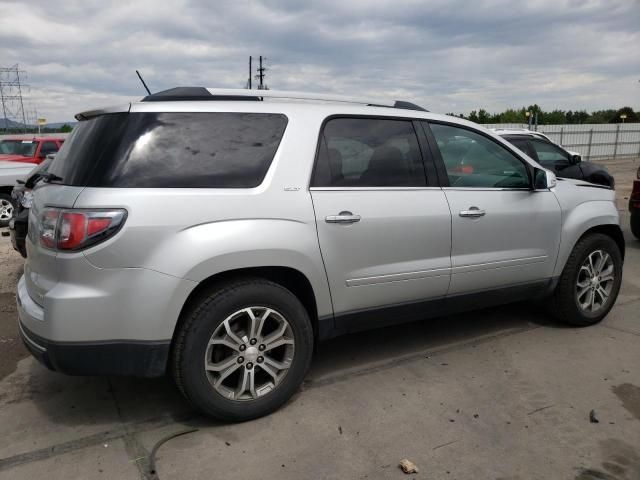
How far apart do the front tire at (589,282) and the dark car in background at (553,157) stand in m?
4.68

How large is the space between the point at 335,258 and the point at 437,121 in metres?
1.35

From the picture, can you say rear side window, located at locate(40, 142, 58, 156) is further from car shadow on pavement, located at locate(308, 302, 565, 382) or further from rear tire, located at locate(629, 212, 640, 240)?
rear tire, located at locate(629, 212, 640, 240)

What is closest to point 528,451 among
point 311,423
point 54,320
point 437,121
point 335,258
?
point 311,423

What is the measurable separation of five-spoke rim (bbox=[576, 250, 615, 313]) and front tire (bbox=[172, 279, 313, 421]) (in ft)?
8.47

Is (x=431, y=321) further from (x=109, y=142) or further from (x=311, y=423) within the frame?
(x=109, y=142)

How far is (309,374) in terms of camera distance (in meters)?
3.74

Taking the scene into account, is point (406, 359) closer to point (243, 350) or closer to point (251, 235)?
point (243, 350)

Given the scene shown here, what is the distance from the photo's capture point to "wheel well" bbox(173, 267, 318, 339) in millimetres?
2883

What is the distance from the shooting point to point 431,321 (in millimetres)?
4809

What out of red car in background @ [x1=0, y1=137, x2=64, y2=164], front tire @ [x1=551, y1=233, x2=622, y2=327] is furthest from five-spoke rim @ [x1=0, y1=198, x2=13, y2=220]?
front tire @ [x1=551, y1=233, x2=622, y2=327]

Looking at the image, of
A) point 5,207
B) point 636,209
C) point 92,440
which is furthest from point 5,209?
point 636,209

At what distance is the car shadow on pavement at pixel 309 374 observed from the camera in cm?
321

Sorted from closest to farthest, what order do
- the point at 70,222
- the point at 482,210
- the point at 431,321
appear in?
1. the point at 70,222
2. the point at 482,210
3. the point at 431,321

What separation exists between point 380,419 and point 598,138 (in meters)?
30.3
